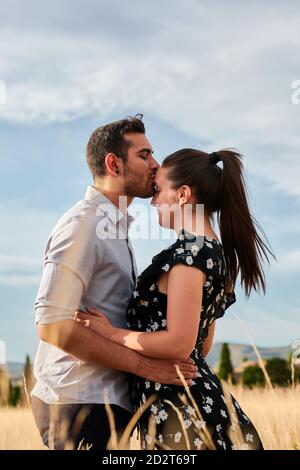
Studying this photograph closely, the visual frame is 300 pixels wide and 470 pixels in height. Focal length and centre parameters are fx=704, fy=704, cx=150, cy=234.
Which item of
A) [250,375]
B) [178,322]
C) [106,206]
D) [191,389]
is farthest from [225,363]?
[178,322]

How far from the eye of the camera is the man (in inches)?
164

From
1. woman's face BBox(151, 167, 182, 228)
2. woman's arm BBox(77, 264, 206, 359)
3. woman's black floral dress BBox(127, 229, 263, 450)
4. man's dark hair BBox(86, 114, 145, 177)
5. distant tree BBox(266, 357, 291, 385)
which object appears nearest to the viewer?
woman's arm BBox(77, 264, 206, 359)

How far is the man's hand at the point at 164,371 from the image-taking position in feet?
13.5

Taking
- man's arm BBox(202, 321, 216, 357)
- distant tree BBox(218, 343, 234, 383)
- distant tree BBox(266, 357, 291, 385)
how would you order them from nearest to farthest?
man's arm BBox(202, 321, 216, 357) → distant tree BBox(266, 357, 291, 385) → distant tree BBox(218, 343, 234, 383)

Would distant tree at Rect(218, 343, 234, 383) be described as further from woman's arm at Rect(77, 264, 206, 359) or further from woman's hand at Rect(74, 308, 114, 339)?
woman's arm at Rect(77, 264, 206, 359)

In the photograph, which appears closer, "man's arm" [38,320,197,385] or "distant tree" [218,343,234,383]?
"man's arm" [38,320,197,385]

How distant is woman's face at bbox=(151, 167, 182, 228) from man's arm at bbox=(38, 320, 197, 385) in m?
0.84

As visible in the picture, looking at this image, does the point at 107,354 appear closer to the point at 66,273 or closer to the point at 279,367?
the point at 66,273

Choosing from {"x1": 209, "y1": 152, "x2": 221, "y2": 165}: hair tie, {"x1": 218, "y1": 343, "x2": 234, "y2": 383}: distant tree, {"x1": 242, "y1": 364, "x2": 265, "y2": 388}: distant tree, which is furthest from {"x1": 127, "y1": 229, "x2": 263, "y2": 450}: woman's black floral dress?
{"x1": 242, "y1": 364, "x2": 265, "y2": 388}: distant tree

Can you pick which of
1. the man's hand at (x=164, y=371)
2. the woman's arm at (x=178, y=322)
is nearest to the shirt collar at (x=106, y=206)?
the woman's arm at (x=178, y=322)

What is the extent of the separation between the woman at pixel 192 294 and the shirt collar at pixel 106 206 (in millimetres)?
340
